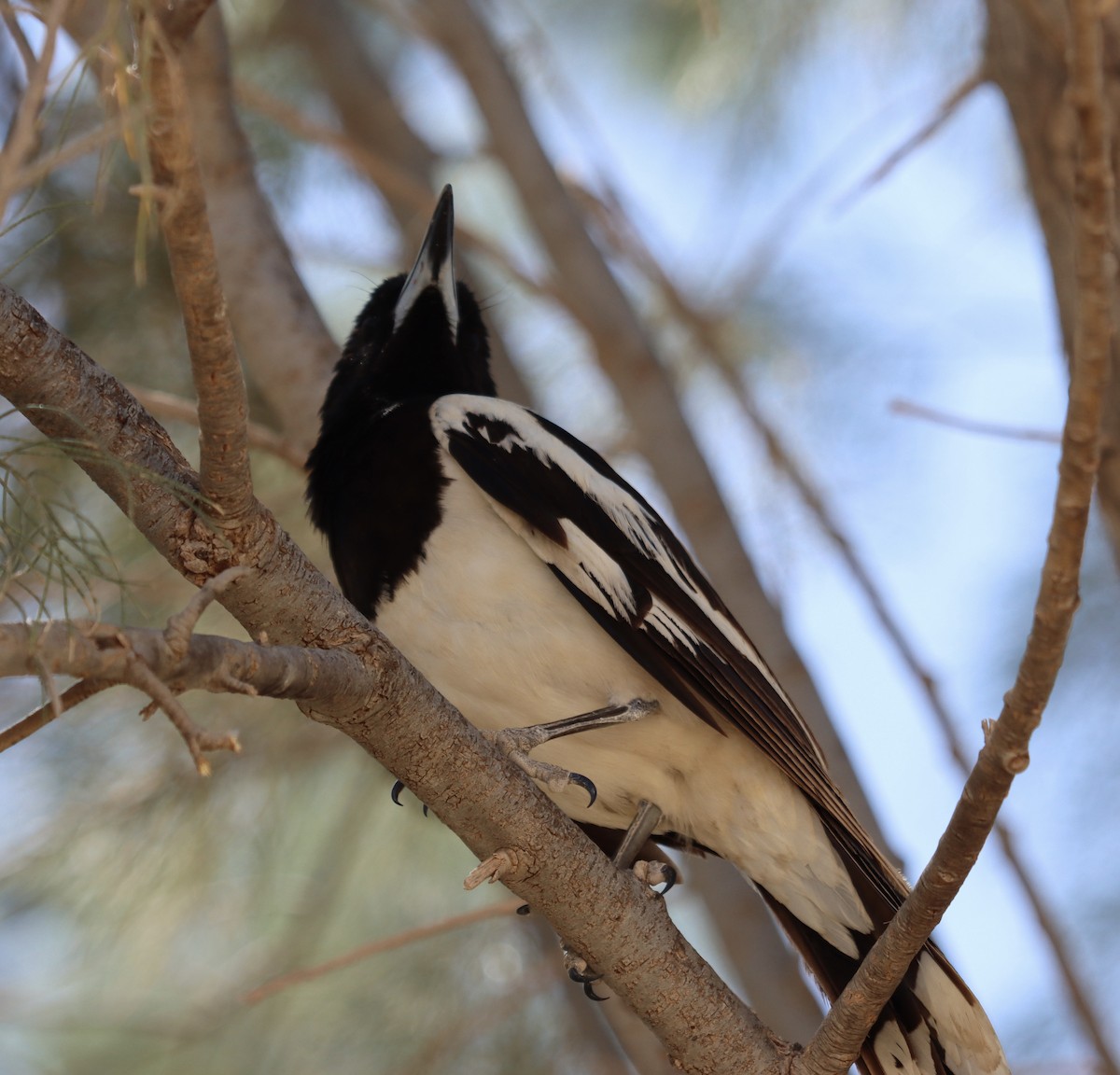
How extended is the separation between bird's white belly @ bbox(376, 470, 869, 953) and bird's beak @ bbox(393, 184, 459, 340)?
0.80 metres

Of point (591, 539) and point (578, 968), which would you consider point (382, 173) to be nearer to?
point (591, 539)

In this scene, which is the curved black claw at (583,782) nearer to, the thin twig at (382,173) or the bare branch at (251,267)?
the bare branch at (251,267)

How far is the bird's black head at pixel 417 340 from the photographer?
324cm

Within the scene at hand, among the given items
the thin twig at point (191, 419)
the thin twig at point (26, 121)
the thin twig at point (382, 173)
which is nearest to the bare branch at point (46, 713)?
the thin twig at point (26, 121)

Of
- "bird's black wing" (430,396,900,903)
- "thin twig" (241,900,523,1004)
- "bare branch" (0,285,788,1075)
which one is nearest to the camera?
"bare branch" (0,285,788,1075)

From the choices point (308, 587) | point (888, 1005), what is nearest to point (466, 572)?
point (308, 587)

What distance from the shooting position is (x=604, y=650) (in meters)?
2.66

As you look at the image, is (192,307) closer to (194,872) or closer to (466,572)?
(466,572)

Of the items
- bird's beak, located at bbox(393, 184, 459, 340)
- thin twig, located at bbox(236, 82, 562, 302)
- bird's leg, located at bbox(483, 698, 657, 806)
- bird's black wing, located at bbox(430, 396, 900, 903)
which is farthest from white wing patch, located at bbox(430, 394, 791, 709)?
thin twig, located at bbox(236, 82, 562, 302)

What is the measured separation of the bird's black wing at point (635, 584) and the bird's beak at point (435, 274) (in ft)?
1.81

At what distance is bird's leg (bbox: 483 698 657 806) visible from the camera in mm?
2402

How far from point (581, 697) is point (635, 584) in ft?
0.81

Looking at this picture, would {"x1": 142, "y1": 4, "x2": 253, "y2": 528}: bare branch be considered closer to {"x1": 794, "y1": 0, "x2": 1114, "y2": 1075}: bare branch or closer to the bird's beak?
{"x1": 794, "y1": 0, "x2": 1114, "y2": 1075}: bare branch

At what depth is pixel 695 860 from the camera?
3.69 meters
